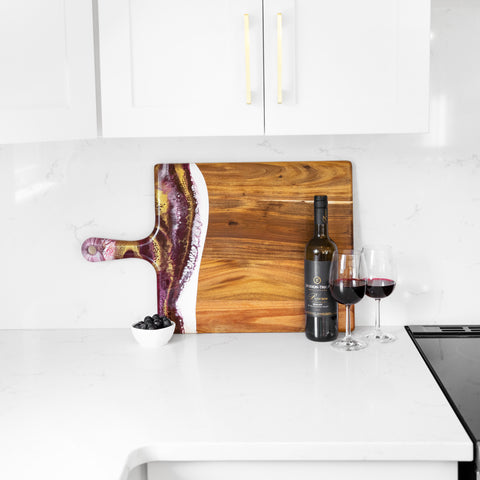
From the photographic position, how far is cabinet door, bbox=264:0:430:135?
4.57ft

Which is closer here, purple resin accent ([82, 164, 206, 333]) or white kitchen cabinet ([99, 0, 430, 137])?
white kitchen cabinet ([99, 0, 430, 137])

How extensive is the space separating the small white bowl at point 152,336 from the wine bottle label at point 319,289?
1.38 feet

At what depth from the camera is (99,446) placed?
1.12 metres

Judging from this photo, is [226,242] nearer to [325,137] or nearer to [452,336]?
[325,137]

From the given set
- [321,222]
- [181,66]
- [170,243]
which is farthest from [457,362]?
[181,66]

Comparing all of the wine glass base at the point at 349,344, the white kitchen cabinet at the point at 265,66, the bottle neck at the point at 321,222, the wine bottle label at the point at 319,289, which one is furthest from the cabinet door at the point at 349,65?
the wine glass base at the point at 349,344

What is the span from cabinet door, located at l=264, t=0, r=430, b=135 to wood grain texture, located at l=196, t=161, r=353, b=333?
14.4 inches

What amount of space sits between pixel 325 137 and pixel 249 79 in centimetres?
47

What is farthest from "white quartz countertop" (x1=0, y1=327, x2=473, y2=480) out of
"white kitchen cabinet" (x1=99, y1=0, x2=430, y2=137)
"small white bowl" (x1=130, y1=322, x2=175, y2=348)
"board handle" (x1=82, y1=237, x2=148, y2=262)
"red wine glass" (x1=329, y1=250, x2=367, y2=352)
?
"white kitchen cabinet" (x1=99, y1=0, x2=430, y2=137)

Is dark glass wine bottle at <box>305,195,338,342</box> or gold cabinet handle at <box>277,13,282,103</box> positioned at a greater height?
gold cabinet handle at <box>277,13,282,103</box>

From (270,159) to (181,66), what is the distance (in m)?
0.48

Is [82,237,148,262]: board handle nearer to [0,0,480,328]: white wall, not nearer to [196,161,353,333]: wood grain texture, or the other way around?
[0,0,480,328]: white wall

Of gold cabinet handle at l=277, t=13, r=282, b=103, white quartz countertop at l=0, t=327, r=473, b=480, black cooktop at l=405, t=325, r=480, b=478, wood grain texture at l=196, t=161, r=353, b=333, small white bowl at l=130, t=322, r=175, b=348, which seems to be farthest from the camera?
wood grain texture at l=196, t=161, r=353, b=333

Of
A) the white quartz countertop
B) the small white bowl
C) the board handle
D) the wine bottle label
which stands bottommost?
the white quartz countertop
